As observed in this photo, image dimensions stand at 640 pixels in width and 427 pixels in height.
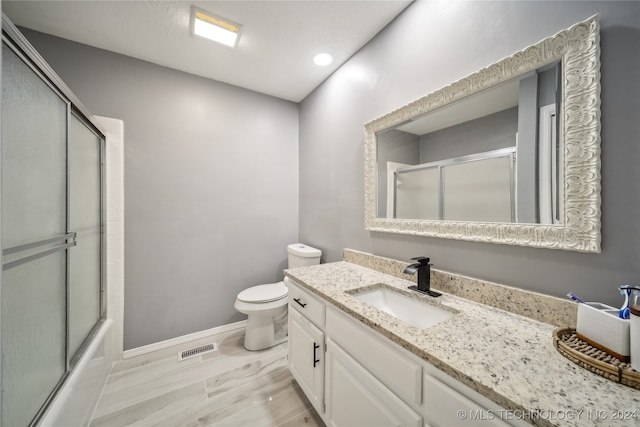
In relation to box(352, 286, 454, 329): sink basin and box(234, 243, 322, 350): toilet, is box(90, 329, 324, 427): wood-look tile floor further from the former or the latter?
box(352, 286, 454, 329): sink basin

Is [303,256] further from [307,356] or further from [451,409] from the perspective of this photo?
[451,409]

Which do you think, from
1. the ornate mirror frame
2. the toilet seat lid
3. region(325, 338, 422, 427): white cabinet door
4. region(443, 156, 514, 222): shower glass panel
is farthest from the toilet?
the ornate mirror frame

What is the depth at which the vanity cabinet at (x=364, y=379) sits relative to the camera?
636mm

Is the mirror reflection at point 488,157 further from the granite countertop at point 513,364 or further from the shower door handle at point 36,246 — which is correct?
the shower door handle at point 36,246

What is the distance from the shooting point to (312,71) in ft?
6.60

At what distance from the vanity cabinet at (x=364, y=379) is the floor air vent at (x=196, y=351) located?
0.88 meters

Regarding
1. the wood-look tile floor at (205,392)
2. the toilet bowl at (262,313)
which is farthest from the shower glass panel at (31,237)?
the toilet bowl at (262,313)

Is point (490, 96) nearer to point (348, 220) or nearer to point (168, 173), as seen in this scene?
point (348, 220)

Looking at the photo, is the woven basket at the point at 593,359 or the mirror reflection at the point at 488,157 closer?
the woven basket at the point at 593,359

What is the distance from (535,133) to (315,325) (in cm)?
133

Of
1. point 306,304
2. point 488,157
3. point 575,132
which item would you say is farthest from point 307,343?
point 575,132

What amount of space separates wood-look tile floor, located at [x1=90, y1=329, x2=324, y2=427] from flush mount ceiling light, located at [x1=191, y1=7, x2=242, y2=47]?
95.9 inches

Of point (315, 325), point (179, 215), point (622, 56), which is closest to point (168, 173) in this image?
point (179, 215)

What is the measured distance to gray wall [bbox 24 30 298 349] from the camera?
5.99 ft
